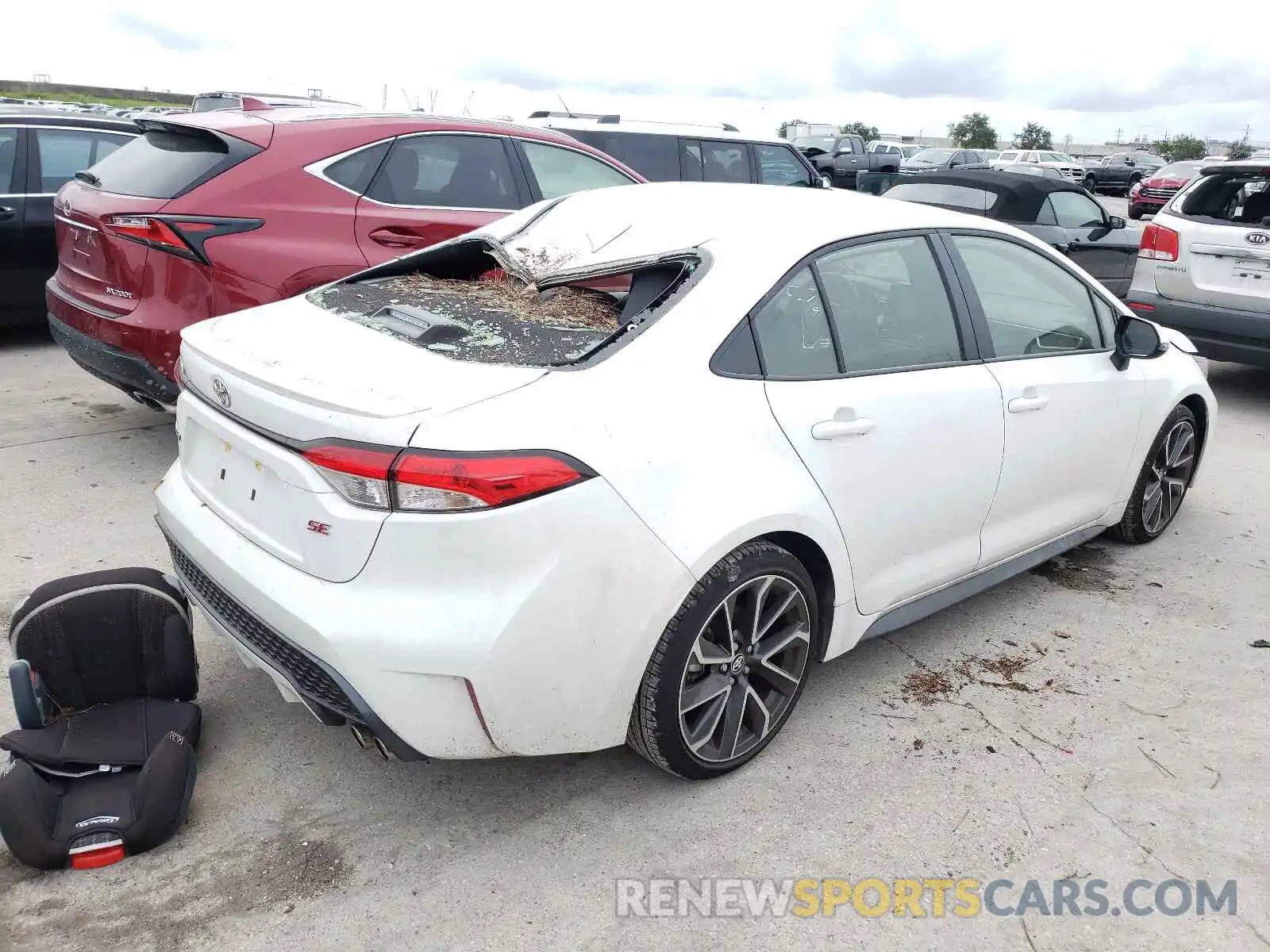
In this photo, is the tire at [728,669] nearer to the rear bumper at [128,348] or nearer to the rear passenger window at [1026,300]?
the rear passenger window at [1026,300]

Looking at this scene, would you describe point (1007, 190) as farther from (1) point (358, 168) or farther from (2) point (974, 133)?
(2) point (974, 133)

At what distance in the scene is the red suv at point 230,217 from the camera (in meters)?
4.54

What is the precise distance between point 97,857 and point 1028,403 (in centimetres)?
308

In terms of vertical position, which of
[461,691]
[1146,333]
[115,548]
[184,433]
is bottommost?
[115,548]

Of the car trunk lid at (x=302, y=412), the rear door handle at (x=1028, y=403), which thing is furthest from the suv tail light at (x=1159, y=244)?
the car trunk lid at (x=302, y=412)

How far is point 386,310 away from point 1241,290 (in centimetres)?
636

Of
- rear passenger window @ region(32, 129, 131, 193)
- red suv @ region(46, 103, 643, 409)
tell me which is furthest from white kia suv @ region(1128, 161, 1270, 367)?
rear passenger window @ region(32, 129, 131, 193)

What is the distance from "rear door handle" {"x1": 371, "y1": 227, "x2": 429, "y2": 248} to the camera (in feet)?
16.5

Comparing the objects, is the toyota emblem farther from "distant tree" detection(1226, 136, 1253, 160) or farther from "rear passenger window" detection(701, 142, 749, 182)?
"distant tree" detection(1226, 136, 1253, 160)

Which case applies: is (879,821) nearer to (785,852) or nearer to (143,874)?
(785,852)

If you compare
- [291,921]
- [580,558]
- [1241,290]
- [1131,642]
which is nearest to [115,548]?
[291,921]

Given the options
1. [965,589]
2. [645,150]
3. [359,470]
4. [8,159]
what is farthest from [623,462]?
[645,150]

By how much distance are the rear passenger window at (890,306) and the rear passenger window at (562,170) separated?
9.12ft

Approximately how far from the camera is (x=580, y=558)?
2.32 m
